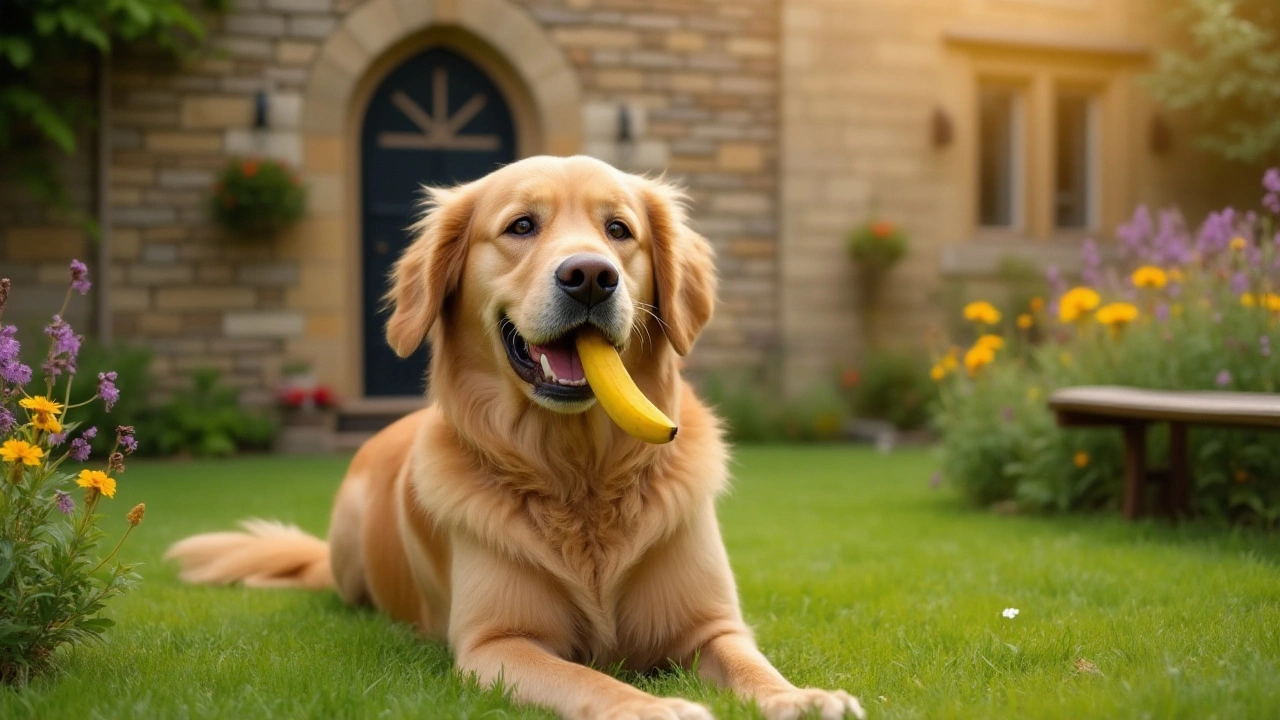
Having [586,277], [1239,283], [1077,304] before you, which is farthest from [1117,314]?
[586,277]

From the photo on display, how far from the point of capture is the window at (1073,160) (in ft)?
41.2

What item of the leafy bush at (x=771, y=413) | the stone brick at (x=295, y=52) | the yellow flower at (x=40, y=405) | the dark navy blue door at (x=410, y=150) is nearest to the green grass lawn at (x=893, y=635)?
the yellow flower at (x=40, y=405)

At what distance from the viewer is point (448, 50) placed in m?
10.7

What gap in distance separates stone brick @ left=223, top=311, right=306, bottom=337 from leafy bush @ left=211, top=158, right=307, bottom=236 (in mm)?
784

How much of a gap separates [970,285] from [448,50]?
18.5 ft

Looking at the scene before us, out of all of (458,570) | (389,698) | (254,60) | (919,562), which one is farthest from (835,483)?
(254,60)

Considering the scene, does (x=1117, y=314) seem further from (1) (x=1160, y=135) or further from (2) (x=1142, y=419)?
(1) (x=1160, y=135)

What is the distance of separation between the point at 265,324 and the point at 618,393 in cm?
823

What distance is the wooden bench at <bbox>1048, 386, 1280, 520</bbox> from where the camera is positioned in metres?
4.37

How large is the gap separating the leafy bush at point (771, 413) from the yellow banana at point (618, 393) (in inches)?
308

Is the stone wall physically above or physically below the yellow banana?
above

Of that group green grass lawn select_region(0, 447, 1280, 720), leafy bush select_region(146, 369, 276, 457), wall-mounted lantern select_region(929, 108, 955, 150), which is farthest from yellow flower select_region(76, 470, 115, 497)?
wall-mounted lantern select_region(929, 108, 955, 150)

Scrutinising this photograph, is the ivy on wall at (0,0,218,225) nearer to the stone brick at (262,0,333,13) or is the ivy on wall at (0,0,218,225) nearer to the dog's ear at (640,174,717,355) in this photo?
the stone brick at (262,0,333,13)

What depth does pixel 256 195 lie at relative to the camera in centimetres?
956
